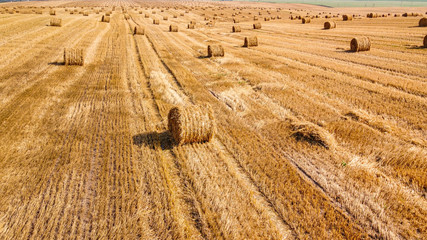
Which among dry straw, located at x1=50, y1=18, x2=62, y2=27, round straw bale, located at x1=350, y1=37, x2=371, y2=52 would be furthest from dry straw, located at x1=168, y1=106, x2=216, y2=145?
Answer: dry straw, located at x1=50, y1=18, x2=62, y2=27

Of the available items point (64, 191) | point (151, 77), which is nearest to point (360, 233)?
point (64, 191)

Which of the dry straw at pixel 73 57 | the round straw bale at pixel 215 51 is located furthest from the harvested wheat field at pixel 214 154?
the round straw bale at pixel 215 51

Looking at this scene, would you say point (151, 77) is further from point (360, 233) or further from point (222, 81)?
point (360, 233)

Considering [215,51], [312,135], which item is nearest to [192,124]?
[312,135]

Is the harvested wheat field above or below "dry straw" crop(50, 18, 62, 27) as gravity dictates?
below

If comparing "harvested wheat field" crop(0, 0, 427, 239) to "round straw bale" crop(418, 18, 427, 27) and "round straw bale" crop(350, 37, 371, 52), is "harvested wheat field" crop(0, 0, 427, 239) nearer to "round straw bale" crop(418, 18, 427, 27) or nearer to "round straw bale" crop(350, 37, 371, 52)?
"round straw bale" crop(350, 37, 371, 52)
